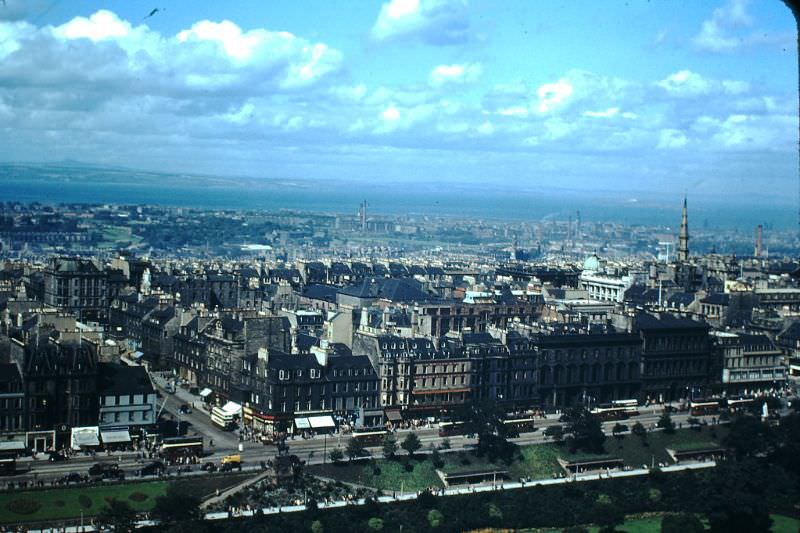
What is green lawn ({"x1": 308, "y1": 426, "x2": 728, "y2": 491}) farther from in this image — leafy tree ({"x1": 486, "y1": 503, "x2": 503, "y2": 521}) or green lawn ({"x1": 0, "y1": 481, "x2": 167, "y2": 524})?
green lawn ({"x1": 0, "y1": 481, "x2": 167, "y2": 524})

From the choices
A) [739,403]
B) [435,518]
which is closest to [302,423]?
[435,518]

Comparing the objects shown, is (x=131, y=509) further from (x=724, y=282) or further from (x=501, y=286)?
(x=724, y=282)

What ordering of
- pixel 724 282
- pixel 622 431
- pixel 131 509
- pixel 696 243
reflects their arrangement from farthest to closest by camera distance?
pixel 696 243 → pixel 724 282 → pixel 622 431 → pixel 131 509

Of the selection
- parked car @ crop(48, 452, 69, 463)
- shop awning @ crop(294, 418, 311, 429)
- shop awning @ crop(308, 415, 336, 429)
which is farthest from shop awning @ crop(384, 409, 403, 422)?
parked car @ crop(48, 452, 69, 463)

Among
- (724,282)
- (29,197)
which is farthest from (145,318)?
(29,197)

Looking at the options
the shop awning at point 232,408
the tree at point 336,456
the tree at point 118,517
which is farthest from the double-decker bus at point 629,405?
the tree at point 118,517

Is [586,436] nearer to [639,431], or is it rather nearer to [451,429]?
[639,431]
